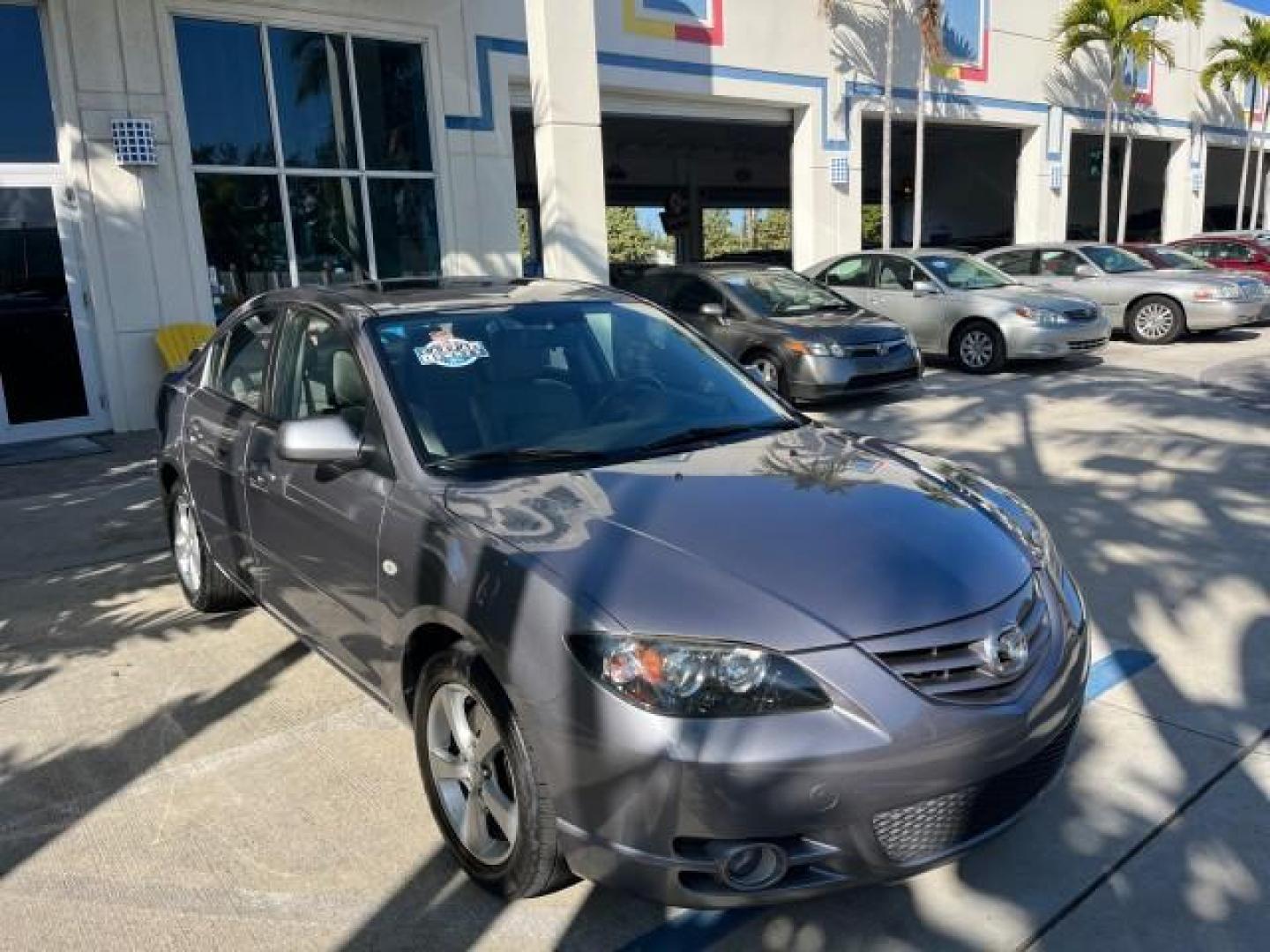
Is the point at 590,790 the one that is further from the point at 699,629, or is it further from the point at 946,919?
the point at 946,919

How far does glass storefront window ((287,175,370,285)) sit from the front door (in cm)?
230

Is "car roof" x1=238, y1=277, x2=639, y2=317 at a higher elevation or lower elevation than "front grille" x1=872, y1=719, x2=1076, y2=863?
higher

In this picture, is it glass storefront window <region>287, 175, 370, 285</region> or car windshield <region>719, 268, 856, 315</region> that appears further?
glass storefront window <region>287, 175, 370, 285</region>

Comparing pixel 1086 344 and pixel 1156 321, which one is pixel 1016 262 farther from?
pixel 1086 344

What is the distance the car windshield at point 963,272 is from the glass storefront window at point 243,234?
784cm

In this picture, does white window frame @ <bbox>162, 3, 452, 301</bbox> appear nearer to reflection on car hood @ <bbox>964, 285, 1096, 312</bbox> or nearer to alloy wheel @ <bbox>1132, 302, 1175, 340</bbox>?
reflection on car hood @ <bbox>964, 285, 1096, 312</bbox>

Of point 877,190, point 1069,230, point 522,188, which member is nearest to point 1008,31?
point 1069,230

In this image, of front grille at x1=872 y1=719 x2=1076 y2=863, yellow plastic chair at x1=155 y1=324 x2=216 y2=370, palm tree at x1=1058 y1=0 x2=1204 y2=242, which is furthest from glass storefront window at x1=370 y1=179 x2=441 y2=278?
palm tree at x1=1058 y1=0 x2=1204 y2=242

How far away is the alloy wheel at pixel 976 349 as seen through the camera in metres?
12.0

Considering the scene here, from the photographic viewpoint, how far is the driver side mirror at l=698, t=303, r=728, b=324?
10.7m

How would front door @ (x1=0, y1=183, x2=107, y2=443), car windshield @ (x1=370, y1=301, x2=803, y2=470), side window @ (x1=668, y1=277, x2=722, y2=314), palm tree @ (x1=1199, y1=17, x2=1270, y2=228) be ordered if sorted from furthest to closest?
palm tree @ (x1=1199, y1=17, x2=1270, y2=228)
side window @ (x1=668, y1=277, x2=722, y2=314)
front door @ (x1=0, y1=183, x2=107, y2=443)
car windshield @ (x1=370, y1=301, x2=803, y2=470)

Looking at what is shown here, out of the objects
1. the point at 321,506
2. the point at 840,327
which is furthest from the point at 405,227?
the point at 321,506

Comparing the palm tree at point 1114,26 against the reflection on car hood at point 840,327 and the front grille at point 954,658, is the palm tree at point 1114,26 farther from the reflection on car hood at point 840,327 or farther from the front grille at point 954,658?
the front grille at point 954,658

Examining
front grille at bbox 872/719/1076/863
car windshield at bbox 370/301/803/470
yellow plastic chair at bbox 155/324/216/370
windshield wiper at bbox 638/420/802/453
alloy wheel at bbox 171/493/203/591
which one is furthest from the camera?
yellow plastic chair at bbox 155/324/216/370
